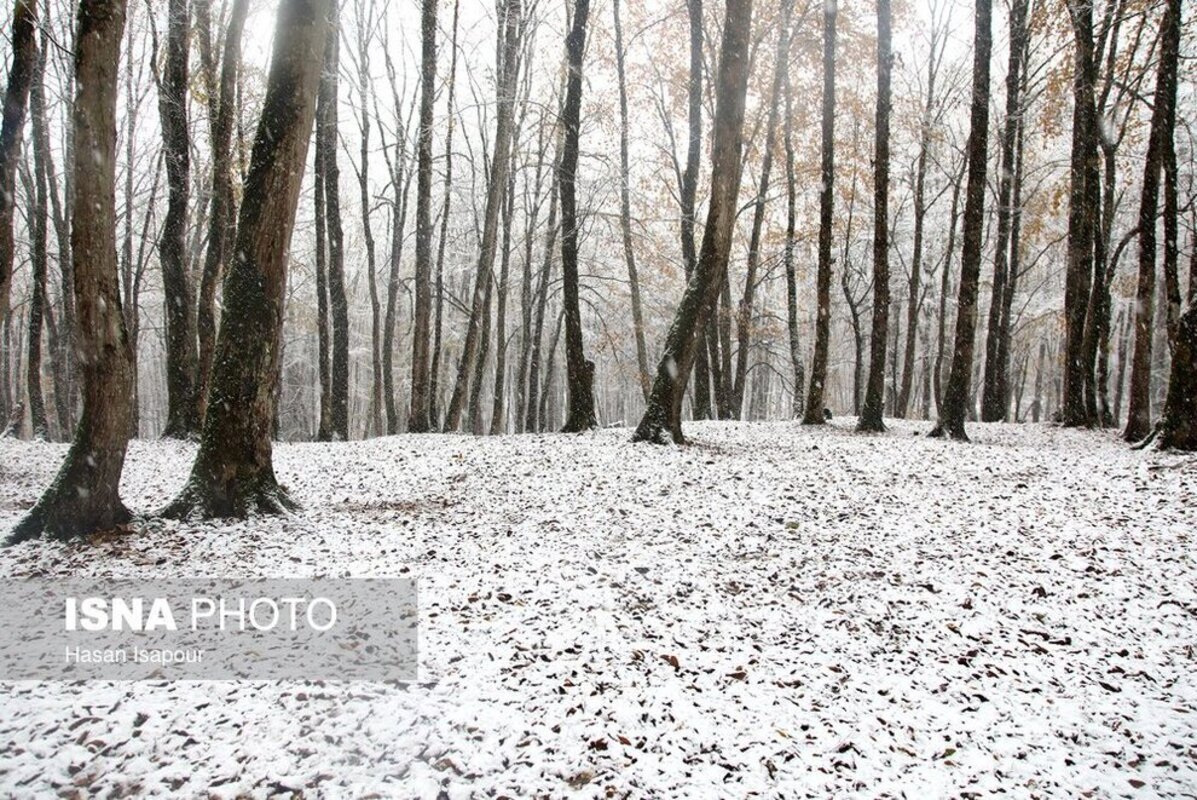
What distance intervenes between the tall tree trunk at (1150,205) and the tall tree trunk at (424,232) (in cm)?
1321

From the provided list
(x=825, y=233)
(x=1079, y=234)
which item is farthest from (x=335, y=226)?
(x=1079, y=234)

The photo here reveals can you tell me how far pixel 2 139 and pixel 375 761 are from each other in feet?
32.5

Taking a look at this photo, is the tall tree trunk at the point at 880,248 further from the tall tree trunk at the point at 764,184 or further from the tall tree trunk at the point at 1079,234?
the tall tree trunk at the point at 1079,234

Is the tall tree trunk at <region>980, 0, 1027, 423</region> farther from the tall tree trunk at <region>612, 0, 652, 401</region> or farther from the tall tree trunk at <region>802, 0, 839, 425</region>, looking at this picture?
the tall tree trunk at <region>612, 0, 652, 401</region>

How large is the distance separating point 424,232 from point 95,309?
32.2 ft

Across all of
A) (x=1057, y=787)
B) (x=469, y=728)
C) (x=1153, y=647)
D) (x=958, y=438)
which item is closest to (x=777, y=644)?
(x=1057, y=787)

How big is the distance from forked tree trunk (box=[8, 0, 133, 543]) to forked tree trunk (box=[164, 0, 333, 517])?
2.33 feet

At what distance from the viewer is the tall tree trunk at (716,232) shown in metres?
9.69

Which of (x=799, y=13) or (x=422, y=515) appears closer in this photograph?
(x=422, y=515)

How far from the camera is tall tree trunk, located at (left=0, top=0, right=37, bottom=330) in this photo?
7445 millimetres

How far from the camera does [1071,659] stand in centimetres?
431

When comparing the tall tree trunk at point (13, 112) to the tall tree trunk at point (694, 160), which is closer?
the tall tree trunk at point (13, 112)

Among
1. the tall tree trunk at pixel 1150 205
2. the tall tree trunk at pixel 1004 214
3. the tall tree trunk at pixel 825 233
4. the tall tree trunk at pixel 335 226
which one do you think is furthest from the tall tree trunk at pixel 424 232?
the tall tree trunk at pixel 1150 205

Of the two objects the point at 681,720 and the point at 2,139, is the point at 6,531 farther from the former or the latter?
the point at 681,720
